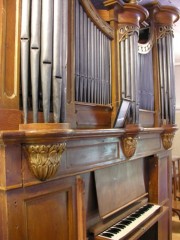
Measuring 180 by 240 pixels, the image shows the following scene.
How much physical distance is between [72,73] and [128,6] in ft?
3.57

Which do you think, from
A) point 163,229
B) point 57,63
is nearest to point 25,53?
point 57,63

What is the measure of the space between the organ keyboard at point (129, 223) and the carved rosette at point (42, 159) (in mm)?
969

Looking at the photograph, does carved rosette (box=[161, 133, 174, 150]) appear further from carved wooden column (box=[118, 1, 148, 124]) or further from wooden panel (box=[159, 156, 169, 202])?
carved wooden column (box=[118, 1, 148, 124])

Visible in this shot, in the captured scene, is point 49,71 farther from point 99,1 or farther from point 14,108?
point 99,1

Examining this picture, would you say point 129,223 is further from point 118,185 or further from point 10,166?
point 10,166

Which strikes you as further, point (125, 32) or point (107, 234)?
point (125, 32)

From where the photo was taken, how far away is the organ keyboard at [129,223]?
7.36 ft

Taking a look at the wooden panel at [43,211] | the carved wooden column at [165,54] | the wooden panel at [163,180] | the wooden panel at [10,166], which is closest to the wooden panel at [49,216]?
the wooden panel at [43,211]

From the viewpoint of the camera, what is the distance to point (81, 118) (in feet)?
6.98

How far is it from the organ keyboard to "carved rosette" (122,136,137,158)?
1.98ft

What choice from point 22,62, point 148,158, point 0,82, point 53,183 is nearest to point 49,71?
point 22,62

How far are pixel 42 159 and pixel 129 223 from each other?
1395 mm

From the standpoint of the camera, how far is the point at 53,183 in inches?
67.3

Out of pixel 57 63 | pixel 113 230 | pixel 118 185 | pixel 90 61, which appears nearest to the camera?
pixel 57 63
